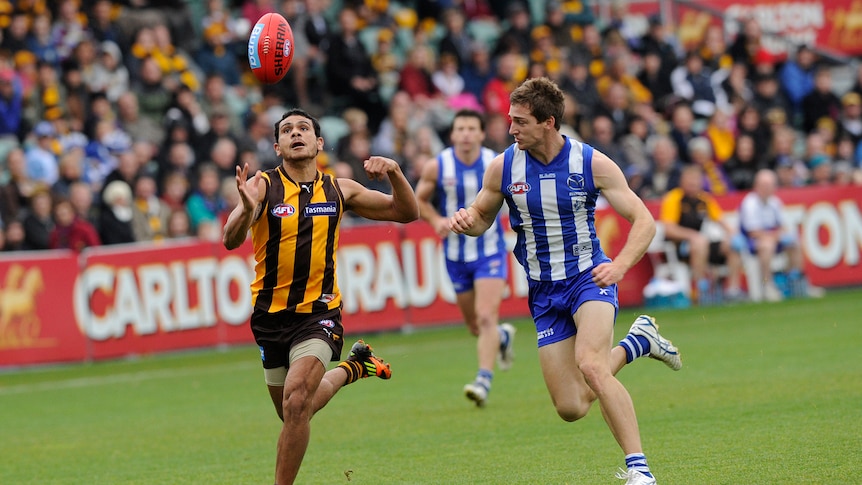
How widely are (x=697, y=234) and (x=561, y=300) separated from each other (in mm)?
11972

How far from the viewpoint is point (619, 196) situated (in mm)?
7766

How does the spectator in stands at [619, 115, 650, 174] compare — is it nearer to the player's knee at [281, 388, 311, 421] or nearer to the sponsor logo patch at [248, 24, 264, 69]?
the sponsor logo patch at [248, 24, 264, 69]

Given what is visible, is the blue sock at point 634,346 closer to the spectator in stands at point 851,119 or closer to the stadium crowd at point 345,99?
the stadium crowd at point 345,99

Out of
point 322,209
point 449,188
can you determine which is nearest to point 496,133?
point 449,188

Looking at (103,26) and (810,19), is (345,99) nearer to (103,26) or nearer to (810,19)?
(103,26)

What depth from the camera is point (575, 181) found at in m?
7.93

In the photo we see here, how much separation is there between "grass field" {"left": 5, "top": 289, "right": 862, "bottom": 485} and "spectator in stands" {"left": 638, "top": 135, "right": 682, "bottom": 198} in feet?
13.9

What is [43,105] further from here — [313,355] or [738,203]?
[313,355]

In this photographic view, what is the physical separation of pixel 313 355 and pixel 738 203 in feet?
45.9

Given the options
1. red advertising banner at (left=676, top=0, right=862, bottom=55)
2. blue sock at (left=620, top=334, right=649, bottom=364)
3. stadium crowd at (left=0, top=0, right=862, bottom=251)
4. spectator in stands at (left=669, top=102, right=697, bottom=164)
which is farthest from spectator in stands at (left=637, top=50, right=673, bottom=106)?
blue sock at (left=620, top=334, right=649, bottom=364)

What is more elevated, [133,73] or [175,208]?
[133,73]

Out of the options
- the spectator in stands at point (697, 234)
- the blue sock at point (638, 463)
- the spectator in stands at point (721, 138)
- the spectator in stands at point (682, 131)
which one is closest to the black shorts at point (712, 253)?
the spectator in stands at point (697, 234)

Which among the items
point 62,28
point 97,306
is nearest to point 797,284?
point 97,306

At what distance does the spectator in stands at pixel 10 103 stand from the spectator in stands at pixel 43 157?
0.36 meters
